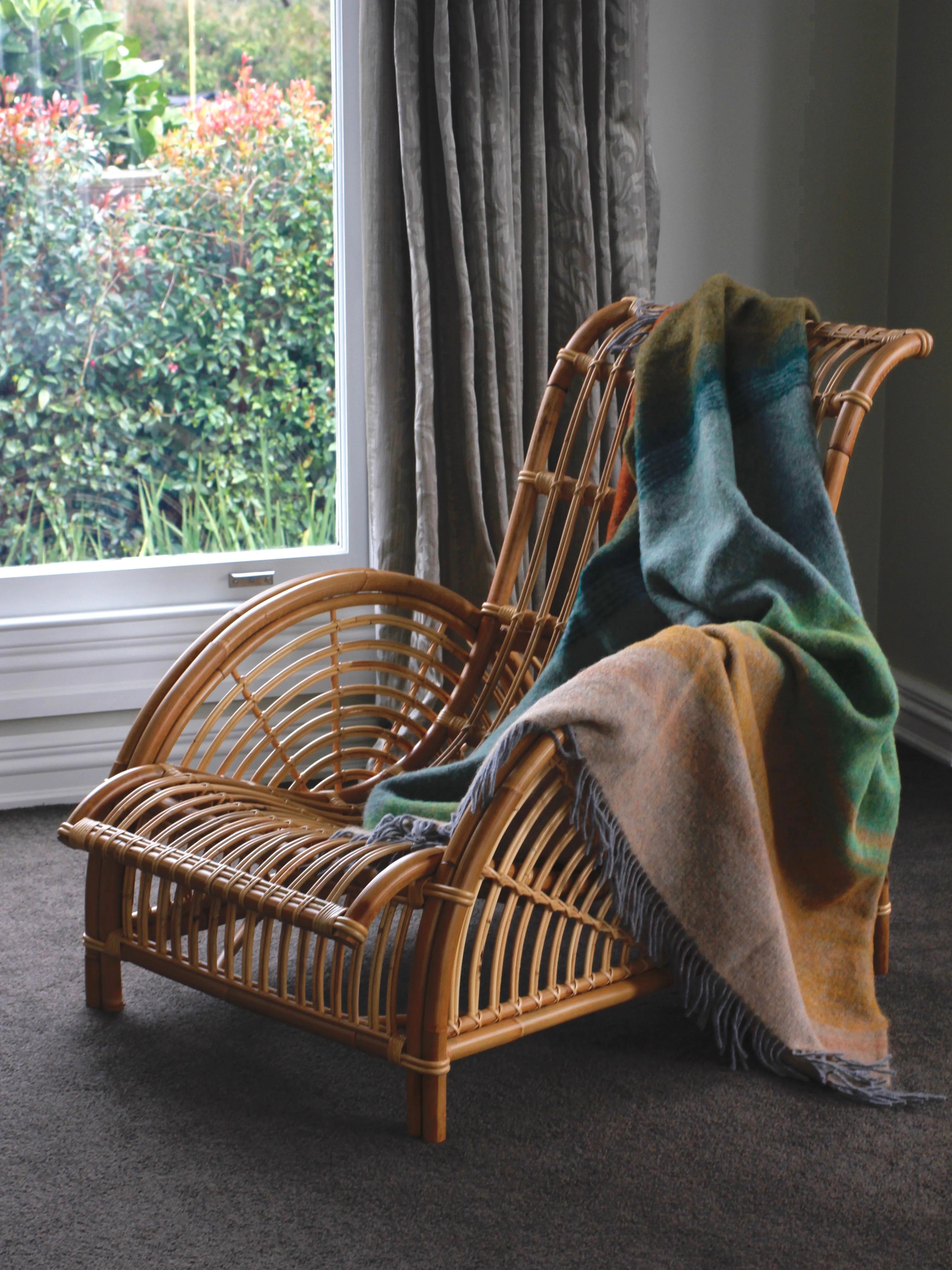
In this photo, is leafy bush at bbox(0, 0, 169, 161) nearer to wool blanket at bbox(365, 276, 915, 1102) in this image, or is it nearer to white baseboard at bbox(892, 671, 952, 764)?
wool blanket at bbox(365, 276, 915, 1102)

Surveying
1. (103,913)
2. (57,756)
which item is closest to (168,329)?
(57,756)

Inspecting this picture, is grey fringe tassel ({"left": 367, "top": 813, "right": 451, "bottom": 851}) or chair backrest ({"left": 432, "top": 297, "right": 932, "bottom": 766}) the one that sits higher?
chair backrest ({"left": 432, "top": 297, "right": 932, "bottom": 766})

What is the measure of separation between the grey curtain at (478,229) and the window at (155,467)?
0.21m

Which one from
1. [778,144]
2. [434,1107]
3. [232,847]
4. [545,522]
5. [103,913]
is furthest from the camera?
[778,144]

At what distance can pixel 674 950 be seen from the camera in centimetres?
153

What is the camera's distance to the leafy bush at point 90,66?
2398 mm

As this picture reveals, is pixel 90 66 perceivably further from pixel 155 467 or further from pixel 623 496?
pixel 623 496

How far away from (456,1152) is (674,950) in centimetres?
32

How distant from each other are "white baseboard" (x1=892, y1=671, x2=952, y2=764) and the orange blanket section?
984 mm

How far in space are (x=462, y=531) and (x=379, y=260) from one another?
506 mm

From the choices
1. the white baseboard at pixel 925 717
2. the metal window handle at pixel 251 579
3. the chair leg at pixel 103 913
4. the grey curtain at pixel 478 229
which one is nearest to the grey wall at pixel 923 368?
the white baseboard at pixel 925 717

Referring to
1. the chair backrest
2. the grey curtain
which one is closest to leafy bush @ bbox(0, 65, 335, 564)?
the grey curtain

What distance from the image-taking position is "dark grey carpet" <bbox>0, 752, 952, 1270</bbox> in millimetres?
1310

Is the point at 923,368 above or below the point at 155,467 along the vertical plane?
above
